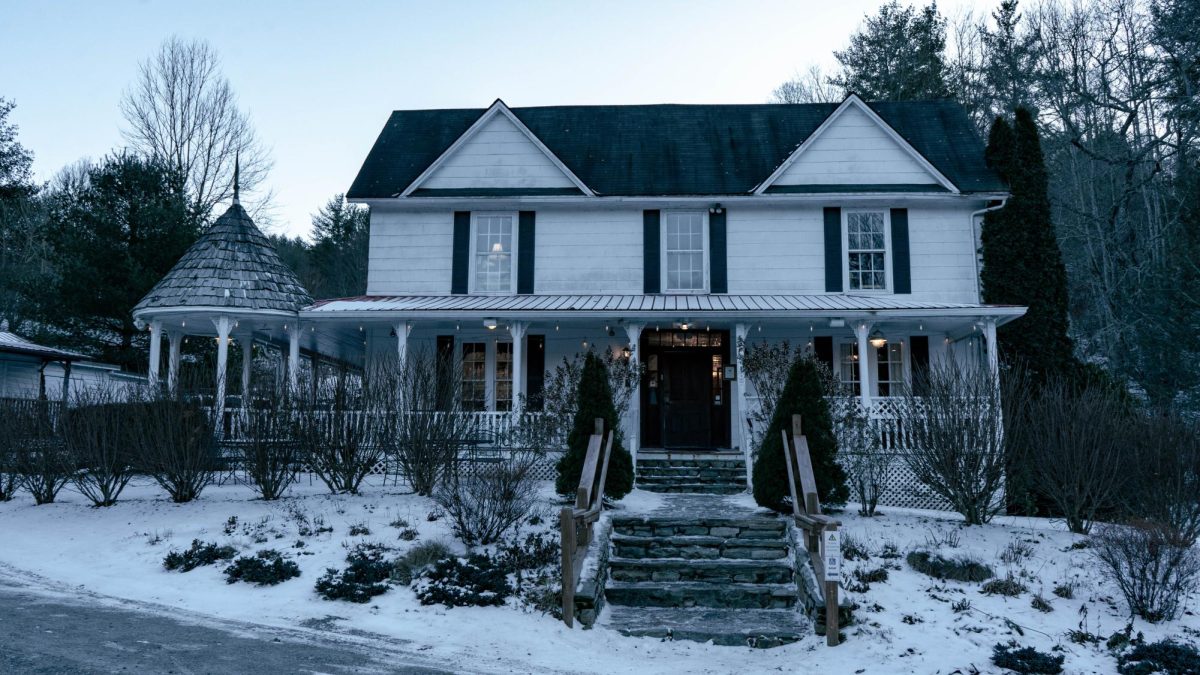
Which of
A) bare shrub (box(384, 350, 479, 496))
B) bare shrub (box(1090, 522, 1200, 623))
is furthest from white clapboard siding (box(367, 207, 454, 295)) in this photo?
bare shrub (box(1090, 522, 1200, 623))

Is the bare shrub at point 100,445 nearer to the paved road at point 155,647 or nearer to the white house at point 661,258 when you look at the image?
the white house at point 661,258

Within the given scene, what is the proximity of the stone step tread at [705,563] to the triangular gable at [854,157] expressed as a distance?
919 centimetres

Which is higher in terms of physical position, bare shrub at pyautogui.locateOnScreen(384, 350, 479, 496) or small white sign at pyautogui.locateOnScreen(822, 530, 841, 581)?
bare shrub at pyautogui.locateOnScreen(384, 350, 479, 496)

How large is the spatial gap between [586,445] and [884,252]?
8500 millimetres

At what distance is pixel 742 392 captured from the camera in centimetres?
1340

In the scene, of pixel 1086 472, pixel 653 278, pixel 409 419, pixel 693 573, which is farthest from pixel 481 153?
pixel 1086 472

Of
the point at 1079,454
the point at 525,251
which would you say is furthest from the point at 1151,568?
the point at 525,251

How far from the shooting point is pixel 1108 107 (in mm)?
22797

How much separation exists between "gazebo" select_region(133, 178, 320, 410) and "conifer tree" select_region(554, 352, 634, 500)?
6.27 m

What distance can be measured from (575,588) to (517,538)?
76.7 inches

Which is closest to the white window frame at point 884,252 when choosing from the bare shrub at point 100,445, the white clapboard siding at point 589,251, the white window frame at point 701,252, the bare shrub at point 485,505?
the white window frame at point 701,252

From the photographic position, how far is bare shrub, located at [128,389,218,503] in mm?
11164

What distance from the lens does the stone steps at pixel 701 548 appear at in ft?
28.6

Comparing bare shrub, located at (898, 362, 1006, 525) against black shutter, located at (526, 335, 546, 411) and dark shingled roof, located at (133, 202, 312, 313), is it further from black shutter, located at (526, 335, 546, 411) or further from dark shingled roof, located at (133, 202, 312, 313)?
dark shingled roof, located at (133, 202, 312, 313)
